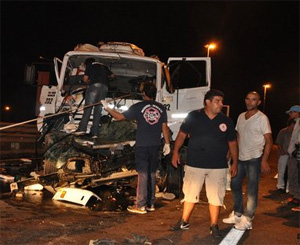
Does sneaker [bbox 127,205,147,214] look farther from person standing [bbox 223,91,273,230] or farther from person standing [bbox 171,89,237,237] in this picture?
person standing [bbox 223,91,273,230]

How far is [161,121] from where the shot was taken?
5.52 meters

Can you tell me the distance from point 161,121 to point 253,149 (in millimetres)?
1369

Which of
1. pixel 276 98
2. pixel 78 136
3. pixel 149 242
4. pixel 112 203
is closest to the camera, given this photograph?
pixel 149 242

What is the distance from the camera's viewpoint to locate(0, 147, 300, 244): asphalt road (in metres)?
4.20

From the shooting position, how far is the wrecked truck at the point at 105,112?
6312mm

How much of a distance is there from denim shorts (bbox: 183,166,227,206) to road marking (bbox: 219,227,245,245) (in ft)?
1.31

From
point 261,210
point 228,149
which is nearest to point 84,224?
point 228,149

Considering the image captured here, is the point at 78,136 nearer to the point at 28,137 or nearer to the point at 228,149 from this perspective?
the point at 228,149

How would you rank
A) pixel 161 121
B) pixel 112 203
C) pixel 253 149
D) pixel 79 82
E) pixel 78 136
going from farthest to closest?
pixel 79 82, pixel 78 136, pixel 112 203, pixel 161 121, pixel 253 149

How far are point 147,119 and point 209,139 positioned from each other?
1233 millimetres

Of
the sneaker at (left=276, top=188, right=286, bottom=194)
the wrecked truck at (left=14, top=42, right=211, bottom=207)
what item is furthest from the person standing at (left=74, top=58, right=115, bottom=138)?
the sneaker at (left=276, top=188, right=286, bottom=194)

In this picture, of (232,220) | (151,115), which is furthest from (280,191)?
(151,115)

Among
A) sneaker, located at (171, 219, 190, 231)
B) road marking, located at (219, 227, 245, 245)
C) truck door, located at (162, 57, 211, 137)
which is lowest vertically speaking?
road marking, located at (219, 227, 245, 245)

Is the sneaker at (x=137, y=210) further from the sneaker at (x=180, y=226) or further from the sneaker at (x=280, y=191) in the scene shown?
the sneaker at (x=280, y=191)
